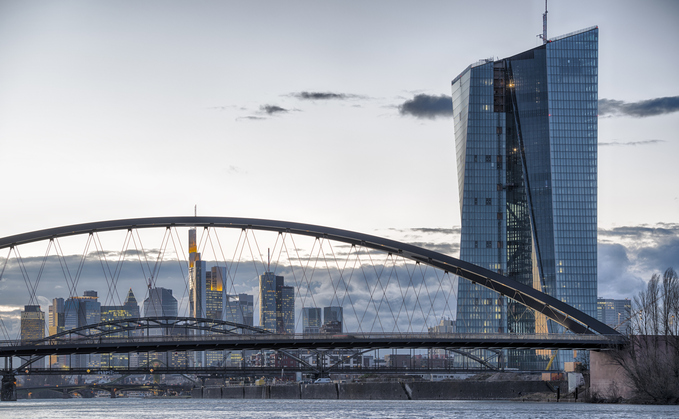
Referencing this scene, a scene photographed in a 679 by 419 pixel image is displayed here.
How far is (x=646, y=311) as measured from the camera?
76438mm

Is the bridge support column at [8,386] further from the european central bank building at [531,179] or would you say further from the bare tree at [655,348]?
the european central bank building at [531,179]

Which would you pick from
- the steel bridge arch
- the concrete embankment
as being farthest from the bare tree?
the concrete embankment

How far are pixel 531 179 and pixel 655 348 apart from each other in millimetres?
102755

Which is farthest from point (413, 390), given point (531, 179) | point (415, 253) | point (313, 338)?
point (531, 179)

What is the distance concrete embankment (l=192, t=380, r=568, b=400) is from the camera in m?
102

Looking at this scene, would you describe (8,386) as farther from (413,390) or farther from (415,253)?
(415,253)

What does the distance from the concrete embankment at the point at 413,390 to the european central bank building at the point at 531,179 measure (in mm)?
52378

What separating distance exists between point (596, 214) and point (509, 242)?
19.7m

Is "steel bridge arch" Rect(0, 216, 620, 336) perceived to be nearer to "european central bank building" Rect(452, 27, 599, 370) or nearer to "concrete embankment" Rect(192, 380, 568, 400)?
"concrete embankment" Rect(192, 380, 568, 400)

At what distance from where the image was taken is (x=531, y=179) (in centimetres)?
17300

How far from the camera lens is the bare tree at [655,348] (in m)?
70.1

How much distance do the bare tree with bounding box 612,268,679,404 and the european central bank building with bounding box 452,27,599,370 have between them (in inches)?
3547

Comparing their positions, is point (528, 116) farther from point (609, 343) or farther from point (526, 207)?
point (609, 343)

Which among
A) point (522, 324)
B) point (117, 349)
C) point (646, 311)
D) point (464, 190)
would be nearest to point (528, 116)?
point (464, 190)
